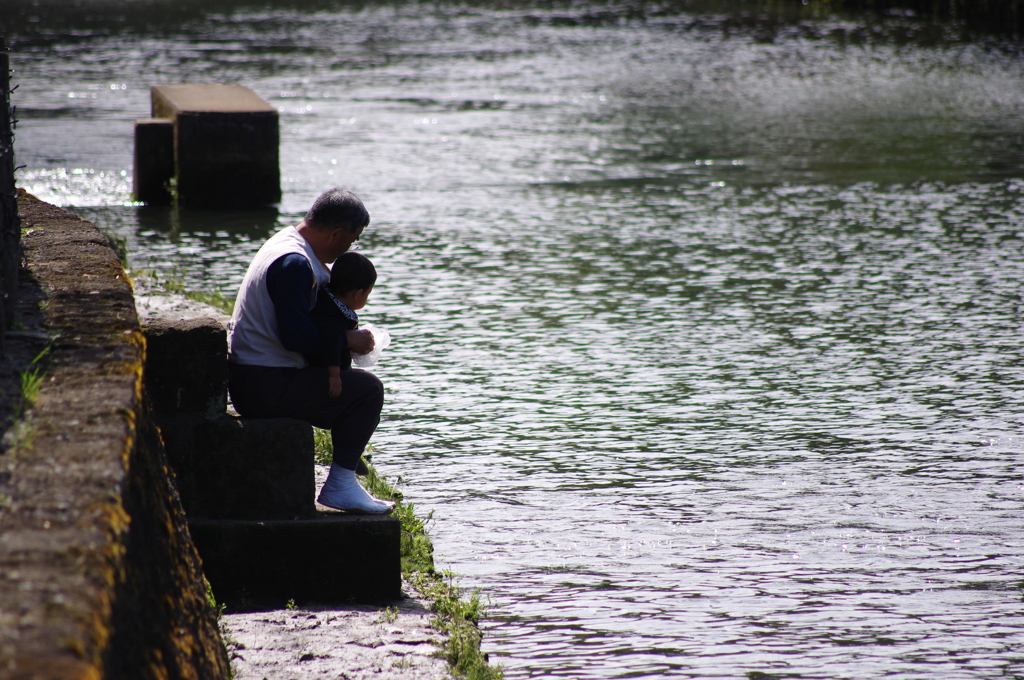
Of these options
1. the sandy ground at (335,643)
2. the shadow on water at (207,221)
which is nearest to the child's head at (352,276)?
the sandy ground at (335,643)

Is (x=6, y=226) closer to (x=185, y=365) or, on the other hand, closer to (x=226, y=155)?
(x=185, y=365)

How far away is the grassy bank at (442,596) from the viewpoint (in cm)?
369

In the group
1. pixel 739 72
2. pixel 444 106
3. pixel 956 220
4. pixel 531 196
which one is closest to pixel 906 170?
pixel 956 220

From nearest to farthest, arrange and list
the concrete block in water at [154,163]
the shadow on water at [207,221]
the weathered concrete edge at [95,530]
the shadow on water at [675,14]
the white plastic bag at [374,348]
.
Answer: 1. the weathered concrete edge at [95,530]
2. the white plastic bag at [374,348]
3. the shadow on water at [207,221]
4. the concrete block in water at [154,163]
5. the shadow on water at [675,14]

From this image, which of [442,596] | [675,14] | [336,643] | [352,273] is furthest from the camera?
[675,14]

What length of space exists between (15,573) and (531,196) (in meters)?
9.54

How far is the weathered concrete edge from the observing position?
2.05 metres

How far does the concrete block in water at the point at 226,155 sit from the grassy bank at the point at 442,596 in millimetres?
6307

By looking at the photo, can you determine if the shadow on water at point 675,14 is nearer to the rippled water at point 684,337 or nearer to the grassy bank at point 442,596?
the rippled water at point 684,337

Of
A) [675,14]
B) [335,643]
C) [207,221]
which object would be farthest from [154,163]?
[675,14]

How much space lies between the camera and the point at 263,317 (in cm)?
423

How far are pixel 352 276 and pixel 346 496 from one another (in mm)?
694

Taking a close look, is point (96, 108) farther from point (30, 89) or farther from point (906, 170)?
point (906, 170)

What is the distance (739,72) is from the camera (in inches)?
805
